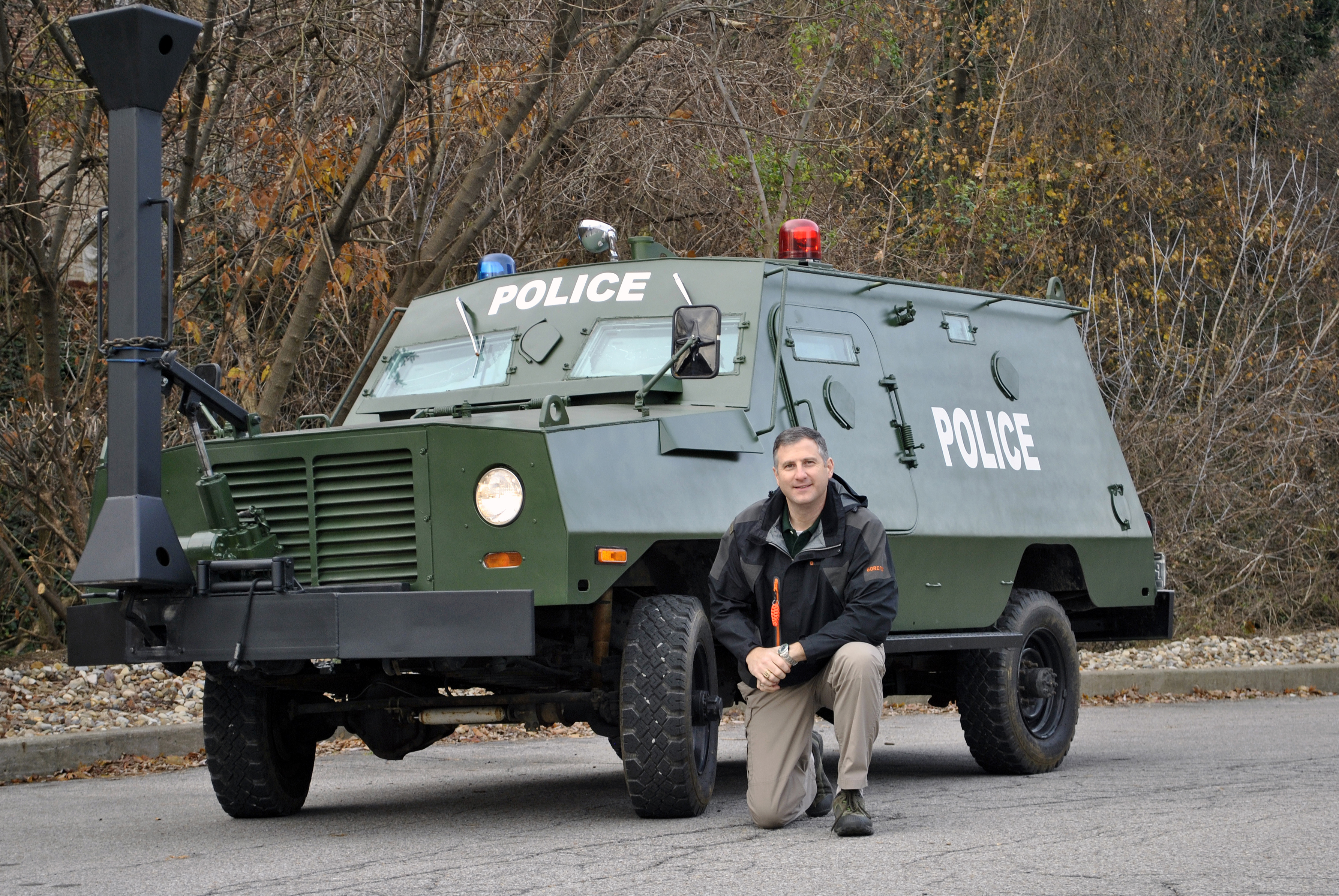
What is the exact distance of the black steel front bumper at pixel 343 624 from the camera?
5.91 meters

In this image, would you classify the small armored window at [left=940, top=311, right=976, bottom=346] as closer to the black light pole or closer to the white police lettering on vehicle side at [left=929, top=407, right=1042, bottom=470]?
the white police lettering on vehicle side at [left=929, top=407, right=1042, bottom=470]

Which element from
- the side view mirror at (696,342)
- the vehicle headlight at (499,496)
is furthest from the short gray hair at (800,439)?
the vehicle headlight at (499,496)

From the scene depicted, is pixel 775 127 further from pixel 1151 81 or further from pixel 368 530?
pixel 368 530

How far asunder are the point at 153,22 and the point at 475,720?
300 centimetres

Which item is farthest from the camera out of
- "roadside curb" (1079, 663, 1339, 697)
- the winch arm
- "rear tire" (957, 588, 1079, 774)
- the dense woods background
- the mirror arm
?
"roadside curb" (1079, 663, 1339, 697)

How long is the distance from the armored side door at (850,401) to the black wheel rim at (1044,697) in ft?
4.69

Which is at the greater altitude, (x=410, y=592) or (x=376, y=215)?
(x=376, y=215)

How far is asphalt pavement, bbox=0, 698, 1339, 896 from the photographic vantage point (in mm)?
5125

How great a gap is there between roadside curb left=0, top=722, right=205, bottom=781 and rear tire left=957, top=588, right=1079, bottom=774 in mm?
3962

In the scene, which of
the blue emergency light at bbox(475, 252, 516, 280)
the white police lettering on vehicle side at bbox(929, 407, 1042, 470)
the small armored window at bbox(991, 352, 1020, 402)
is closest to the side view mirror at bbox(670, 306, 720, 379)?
the blue emergency light at bbox(475, 252, 516, 280)

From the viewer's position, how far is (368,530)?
251 inches

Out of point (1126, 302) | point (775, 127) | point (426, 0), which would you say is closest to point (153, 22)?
point (426, 0)

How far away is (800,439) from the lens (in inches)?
245

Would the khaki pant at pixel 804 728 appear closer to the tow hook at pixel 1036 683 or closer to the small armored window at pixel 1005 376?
the tow hook at pixel 1036 683
